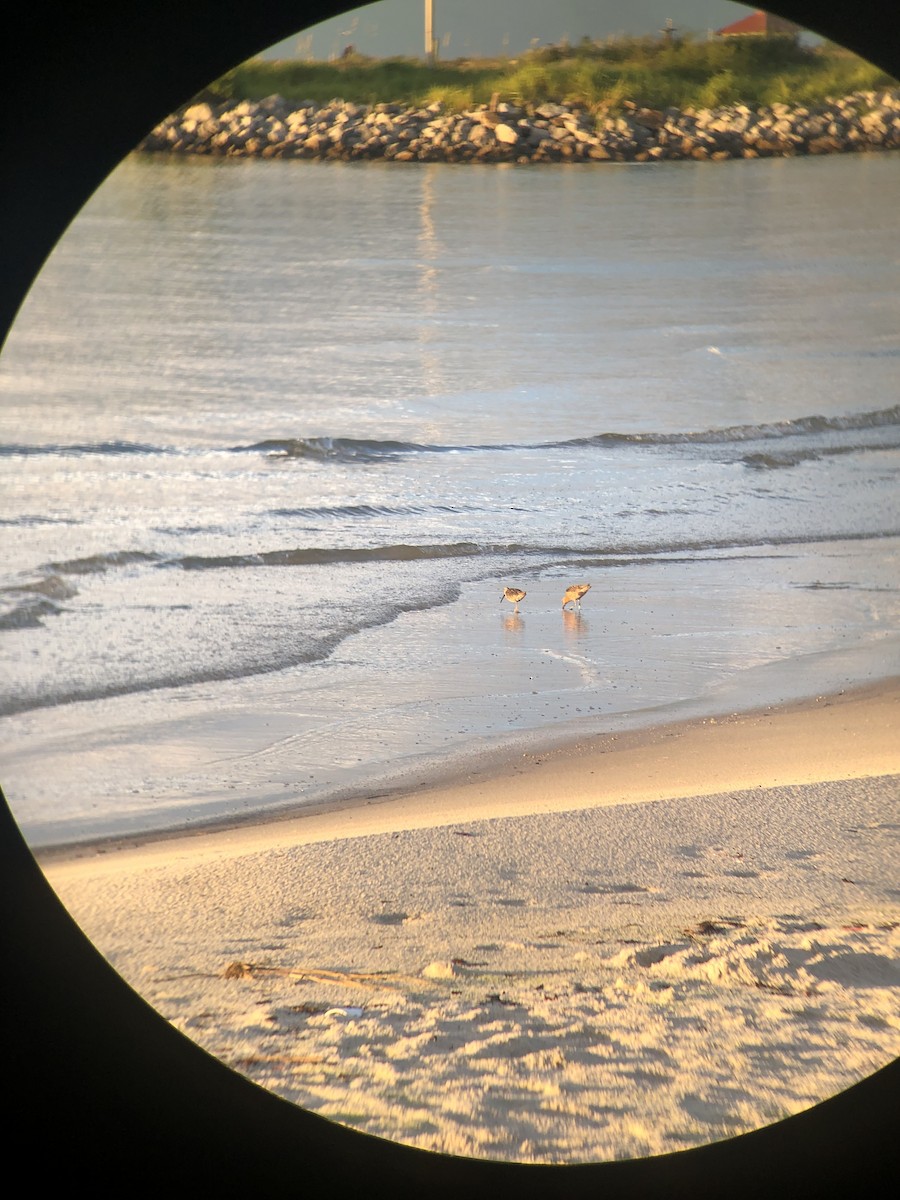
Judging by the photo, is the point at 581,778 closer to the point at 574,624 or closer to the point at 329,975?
the point at 329,975

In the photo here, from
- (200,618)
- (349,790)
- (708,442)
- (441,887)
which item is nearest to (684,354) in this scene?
(708,442)

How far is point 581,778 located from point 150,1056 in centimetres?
242

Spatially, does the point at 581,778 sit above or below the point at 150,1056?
below

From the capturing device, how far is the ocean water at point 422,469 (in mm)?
4324

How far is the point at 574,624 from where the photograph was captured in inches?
205

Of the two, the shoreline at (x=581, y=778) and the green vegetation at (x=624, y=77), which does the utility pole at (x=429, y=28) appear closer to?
the shoreline at (x=581, y=778)

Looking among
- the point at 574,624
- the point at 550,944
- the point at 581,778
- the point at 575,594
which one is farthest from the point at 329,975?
the point at 575,594

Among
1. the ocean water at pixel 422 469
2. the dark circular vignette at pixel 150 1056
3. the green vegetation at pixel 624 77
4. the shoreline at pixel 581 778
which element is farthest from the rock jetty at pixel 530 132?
the dark circular vignette at pixel 150 1056

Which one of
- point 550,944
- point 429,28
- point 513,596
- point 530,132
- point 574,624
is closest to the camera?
point 550,944

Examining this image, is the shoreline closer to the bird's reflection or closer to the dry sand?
the dry sand

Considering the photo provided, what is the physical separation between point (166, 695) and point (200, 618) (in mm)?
1271

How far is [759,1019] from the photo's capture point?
1.96 meters

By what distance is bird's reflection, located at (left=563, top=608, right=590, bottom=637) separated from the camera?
509cm

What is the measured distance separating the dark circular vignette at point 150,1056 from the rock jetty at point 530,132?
27.7ft
